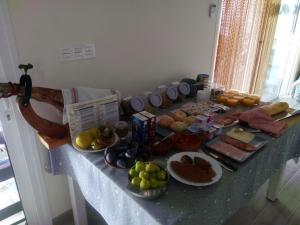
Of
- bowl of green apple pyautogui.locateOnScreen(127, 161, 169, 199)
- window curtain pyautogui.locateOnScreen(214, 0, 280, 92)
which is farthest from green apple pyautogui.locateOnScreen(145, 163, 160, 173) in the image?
window curtain pyautogui.locateOnScreen(214, 0, 280, 92)

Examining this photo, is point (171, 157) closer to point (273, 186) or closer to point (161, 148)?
point (161, 148)

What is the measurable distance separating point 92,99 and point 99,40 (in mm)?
381

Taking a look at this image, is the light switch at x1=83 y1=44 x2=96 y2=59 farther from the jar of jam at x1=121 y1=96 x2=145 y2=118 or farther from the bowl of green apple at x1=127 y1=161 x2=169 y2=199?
the bowl of green apple at x1=127 y1=161 x2=169 y2=199

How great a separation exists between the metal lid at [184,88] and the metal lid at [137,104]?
408 mm

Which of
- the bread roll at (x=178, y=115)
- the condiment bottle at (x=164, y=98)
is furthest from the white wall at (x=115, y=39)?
the bread roll at (x=178, y=115)

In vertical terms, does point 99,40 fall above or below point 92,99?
above

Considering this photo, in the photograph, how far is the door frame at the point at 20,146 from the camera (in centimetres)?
97

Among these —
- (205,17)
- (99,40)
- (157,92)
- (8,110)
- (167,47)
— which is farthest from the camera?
(205,17)

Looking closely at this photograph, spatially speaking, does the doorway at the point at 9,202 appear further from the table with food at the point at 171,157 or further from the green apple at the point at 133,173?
the green apple at the point at 133,173

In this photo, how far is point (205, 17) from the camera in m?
1.84

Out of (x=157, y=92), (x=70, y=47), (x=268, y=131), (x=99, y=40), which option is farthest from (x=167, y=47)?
(x=268, y=131)

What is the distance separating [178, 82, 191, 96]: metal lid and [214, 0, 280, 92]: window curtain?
0.74m

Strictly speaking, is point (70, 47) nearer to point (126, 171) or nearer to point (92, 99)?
point (92, 99)

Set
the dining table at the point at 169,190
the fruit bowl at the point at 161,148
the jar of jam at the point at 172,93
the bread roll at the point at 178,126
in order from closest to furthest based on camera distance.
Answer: the dining table at the point at 169,190 < the fruit bowl at the point at 161,148 < the bread roll at the point at 178,126 < the jar of jam at the point at 172,93
